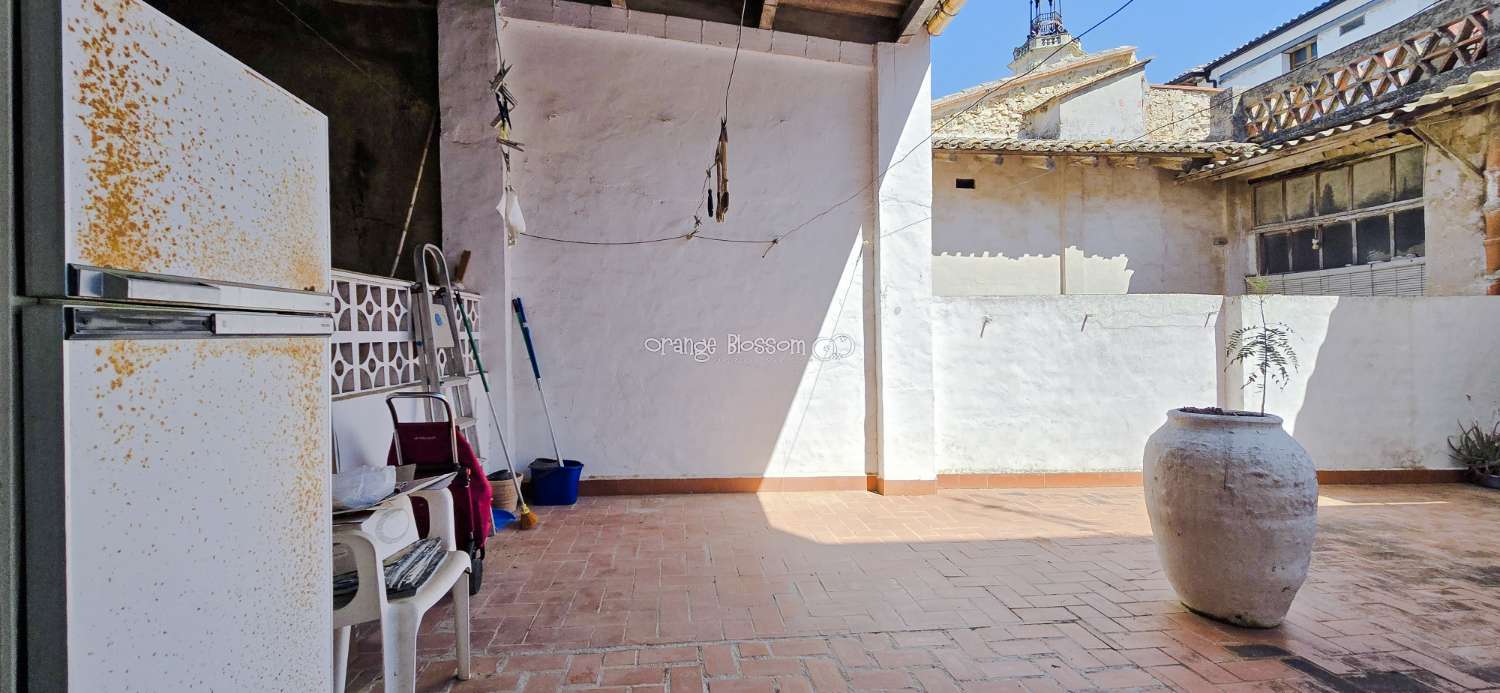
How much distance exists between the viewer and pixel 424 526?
289cm

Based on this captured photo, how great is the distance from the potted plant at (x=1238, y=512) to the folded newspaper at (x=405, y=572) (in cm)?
317

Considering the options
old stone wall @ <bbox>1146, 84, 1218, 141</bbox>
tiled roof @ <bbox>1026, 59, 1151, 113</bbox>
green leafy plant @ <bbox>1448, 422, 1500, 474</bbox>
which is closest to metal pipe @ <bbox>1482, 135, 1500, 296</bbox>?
green leafy plant @ <bbox>1448, 422, 1500, 474</bbox>

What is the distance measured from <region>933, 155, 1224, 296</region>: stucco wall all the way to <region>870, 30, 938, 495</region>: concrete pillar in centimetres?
290

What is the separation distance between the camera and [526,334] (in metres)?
5.28

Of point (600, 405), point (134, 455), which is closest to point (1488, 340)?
point (600, 405)

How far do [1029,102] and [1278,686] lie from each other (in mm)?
10826

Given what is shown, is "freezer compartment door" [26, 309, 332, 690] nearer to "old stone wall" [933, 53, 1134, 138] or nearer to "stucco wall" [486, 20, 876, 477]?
"stucco wall" [486, 20, 876, 477]

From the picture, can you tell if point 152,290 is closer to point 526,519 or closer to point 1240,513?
point 1240,513

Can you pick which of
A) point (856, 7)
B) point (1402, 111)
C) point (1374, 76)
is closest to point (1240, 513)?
point (856, 7)

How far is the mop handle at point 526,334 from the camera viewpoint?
207 inches

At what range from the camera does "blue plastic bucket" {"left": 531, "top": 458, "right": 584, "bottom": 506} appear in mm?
5160

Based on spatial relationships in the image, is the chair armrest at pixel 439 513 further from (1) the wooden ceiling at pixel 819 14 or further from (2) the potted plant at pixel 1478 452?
(2) the potted plant at pixel 1478 452

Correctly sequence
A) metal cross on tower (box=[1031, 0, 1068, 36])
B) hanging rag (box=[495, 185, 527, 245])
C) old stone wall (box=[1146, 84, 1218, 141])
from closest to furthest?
hanging rag (box=[495, 185, 527, 245]), old stone wall (box=[1146, 84, 1218, 141]), metal cross on tower (box=[1031, 0, 1068, 36])

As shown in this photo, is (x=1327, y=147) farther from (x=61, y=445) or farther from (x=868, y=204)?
(x=61, y=445)
